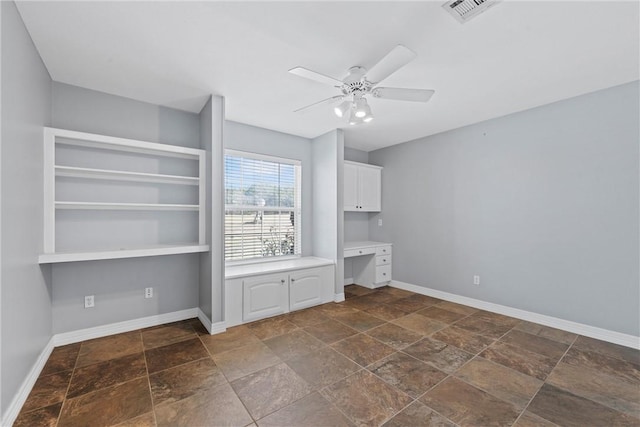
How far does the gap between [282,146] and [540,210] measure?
3580mm

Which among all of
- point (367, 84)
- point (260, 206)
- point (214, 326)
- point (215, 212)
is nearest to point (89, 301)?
point (214, 326)

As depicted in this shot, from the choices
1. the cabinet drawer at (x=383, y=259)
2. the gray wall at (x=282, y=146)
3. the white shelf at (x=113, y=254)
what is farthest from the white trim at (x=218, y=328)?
the cabinet drawer at (x=383, y=259)

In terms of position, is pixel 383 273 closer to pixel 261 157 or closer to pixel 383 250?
pixel 383 250

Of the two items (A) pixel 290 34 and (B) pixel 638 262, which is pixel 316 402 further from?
(B) pixel 638 262

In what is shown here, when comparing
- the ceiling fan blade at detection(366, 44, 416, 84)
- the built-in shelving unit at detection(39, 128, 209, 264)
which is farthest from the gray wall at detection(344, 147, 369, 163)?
the ceiling fan blade at detection(366, 44, 416, 84)

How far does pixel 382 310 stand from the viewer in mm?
3812

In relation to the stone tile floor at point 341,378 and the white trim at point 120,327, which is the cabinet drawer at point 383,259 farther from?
the white trim at point 120,327

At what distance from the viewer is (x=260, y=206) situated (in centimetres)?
410

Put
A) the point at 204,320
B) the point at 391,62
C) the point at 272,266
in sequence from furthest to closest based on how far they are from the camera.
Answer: the point at 272,266 < the point at 204,320 < the point at 391,62

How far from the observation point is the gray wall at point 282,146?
391 cm

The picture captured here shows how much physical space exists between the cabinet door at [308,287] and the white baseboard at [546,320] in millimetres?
1741

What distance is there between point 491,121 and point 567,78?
1.10 m

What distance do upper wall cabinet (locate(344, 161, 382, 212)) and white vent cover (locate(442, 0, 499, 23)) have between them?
303cm

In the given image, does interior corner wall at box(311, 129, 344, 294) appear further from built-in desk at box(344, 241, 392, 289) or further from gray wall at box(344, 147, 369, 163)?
gray wall at box(344, 147, 369, 163)
